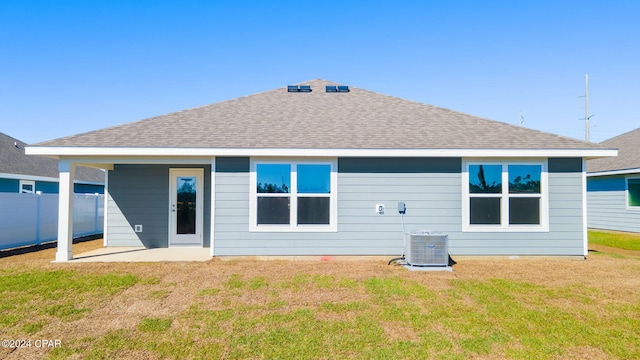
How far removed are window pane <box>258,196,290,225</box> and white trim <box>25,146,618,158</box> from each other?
1.11 m

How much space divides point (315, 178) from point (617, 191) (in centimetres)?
1422

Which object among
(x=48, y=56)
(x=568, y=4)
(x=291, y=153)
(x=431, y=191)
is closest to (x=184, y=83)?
(x=48, y=56)

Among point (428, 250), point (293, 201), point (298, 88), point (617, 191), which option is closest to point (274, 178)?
point (293, 201)

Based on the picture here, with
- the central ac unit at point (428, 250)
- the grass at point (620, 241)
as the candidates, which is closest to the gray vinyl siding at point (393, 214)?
the central ac unit at point (428, 250)

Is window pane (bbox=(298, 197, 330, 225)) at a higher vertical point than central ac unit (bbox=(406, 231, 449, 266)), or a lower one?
higher

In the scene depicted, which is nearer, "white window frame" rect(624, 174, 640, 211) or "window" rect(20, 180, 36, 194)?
"white window frame" rect(624, 174, 640, 211)

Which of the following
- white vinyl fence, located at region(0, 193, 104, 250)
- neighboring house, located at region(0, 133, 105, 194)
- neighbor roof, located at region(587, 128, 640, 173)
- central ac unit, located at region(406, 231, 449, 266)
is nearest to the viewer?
central ac unit, located at region(406, 231, 449, 266)

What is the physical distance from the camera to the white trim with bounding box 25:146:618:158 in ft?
24.7

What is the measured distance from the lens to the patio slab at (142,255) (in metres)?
7.86

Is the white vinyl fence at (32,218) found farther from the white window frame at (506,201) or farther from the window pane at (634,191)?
the window pane at (634,191)

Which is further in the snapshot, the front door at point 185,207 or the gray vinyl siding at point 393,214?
the front door at point 185,207

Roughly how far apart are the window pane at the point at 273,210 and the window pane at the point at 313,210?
0.34m

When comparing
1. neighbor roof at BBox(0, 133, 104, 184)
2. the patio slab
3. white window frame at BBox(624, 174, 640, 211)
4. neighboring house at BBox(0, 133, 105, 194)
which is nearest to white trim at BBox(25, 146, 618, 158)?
the patio slab

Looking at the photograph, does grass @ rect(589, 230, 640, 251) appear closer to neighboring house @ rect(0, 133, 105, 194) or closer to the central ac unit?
the central ac unit
